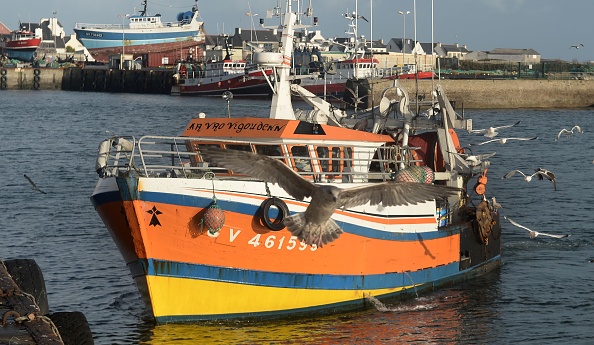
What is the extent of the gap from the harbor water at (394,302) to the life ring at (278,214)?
150 centimetres

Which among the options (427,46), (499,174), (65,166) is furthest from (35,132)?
(427,46)

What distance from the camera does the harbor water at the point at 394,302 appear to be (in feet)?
52.2

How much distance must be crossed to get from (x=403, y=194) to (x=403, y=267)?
14.3ft

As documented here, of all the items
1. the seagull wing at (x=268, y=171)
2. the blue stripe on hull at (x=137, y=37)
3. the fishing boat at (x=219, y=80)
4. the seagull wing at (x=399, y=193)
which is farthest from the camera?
the blue stripe on hull at (x=137, y=37)

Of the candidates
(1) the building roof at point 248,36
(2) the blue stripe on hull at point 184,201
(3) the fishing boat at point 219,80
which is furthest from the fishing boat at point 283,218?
(1) the building roof at point 248,36

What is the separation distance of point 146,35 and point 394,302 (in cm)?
12011

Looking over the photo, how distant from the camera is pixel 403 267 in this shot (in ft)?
57.6

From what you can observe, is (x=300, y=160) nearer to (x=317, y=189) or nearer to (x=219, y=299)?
(x=219, y=299)

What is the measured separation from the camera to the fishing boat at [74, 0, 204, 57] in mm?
133875

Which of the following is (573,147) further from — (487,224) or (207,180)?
(207,180)

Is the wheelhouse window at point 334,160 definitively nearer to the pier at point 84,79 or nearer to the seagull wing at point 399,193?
the seagull wing at point 399,193

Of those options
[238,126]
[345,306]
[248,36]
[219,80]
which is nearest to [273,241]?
[345,306]

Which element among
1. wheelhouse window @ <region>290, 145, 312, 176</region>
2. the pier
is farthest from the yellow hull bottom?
the pier

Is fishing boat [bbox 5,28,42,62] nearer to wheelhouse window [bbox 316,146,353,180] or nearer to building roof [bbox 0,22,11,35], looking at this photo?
building roof [bbox 0,22,11,35]
